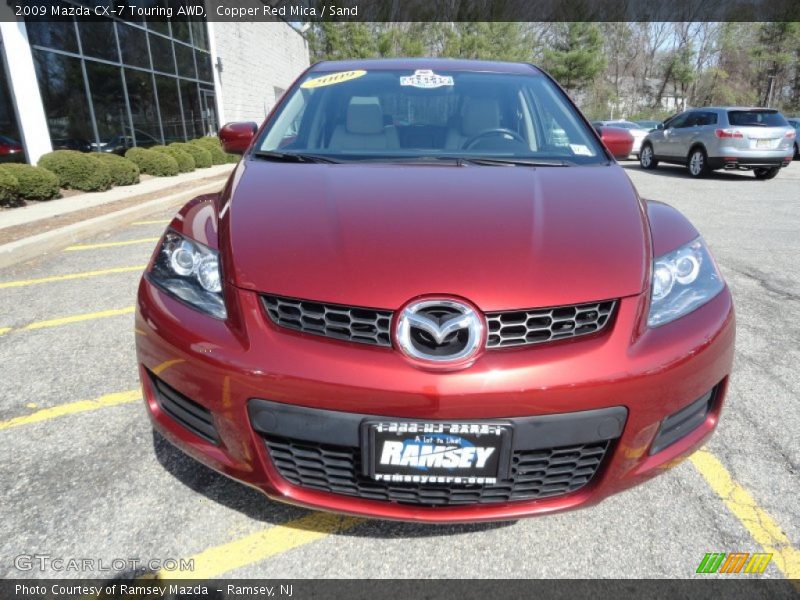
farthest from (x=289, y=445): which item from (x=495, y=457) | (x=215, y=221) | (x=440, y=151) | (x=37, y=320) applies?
(x=37, y=320)

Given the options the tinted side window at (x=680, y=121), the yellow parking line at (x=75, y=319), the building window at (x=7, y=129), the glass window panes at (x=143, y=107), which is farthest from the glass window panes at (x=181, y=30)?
the yellow parking line at (x=75, y=319)

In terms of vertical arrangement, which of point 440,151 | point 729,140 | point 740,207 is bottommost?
point 740,207

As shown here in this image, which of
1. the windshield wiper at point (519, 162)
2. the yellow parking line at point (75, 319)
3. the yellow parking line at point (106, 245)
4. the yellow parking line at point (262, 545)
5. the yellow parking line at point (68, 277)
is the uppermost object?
the windshield wiper at point (519, 162)

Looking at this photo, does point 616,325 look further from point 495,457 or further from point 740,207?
point 740,207

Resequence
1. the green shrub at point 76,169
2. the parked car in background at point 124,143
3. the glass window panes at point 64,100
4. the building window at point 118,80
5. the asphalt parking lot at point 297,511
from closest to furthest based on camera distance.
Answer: the asphalt parking lot at point 297,511 < the green shrub at point 76,169 < the glass window panes at point 64,100 < the building window at point 118,80 < the parked car in background at point 124,143

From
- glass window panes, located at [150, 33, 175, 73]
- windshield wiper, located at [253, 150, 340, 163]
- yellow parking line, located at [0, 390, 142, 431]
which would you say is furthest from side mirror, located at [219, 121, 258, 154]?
glass window panes, located at [150, 33, 175, 73]

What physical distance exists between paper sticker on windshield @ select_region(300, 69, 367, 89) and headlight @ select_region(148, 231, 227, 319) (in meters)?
1.37

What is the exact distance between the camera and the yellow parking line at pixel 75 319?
340 cm

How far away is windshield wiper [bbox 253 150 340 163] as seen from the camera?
7.13 feet

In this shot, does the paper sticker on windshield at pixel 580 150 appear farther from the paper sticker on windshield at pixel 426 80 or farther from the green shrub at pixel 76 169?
the green shrub at pixel 76 169

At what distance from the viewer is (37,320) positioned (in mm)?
3531

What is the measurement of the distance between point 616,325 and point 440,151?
123 centimetres

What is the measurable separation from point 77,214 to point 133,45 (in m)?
8.07

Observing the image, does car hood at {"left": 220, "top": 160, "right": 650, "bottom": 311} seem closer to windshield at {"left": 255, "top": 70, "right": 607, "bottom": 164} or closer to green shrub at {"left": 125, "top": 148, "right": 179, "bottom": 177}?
windshield at {"left": 255, "top": 70, "right": 607, "bottom": 164}
